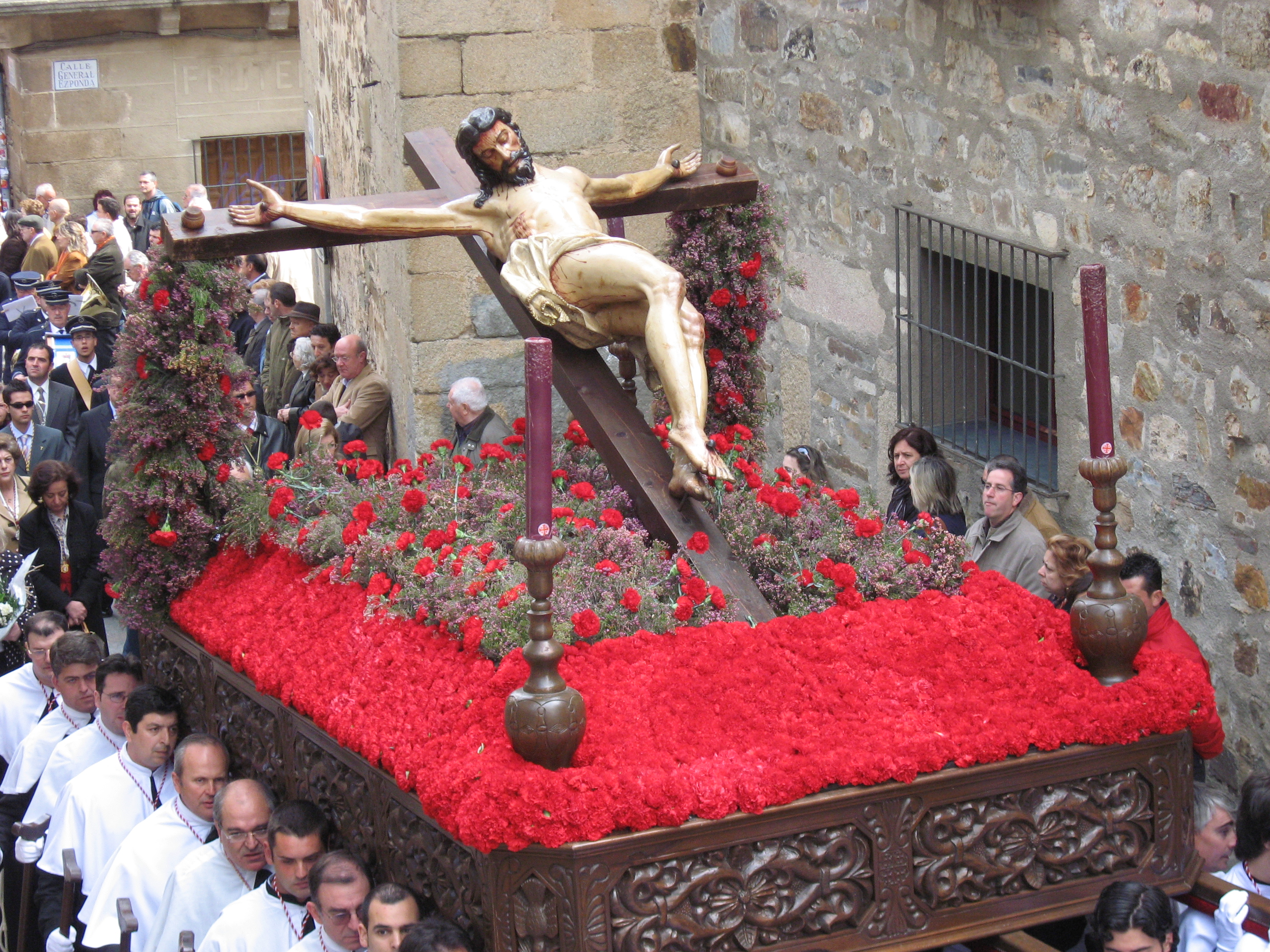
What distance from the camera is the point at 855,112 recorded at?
6895mm

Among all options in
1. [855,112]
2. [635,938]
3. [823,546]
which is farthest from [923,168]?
[635,938]

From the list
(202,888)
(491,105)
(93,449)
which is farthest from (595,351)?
(93,449)

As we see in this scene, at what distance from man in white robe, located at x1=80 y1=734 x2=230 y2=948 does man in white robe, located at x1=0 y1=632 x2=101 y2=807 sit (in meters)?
0.91

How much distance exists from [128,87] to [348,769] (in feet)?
46.3

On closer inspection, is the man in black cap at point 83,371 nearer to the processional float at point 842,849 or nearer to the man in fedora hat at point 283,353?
the man in fedora hat at point 283,353

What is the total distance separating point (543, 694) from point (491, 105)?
455cm

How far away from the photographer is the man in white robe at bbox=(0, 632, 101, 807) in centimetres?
593

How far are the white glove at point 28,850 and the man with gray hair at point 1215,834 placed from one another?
12.1ft

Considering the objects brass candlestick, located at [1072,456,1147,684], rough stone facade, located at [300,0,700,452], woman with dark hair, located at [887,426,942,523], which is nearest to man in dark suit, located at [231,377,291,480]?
rough stone facade, located at [300,0,700,452]

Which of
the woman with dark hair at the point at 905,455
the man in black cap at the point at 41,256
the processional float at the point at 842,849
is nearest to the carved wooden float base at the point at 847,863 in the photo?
the processional float at the point at 842,849

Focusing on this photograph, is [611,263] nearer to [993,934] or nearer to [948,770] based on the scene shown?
[948,770]

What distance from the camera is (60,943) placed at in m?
5.08

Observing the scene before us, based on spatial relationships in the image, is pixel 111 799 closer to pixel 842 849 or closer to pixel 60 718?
pixel 60 718

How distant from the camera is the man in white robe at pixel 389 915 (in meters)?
3.84
